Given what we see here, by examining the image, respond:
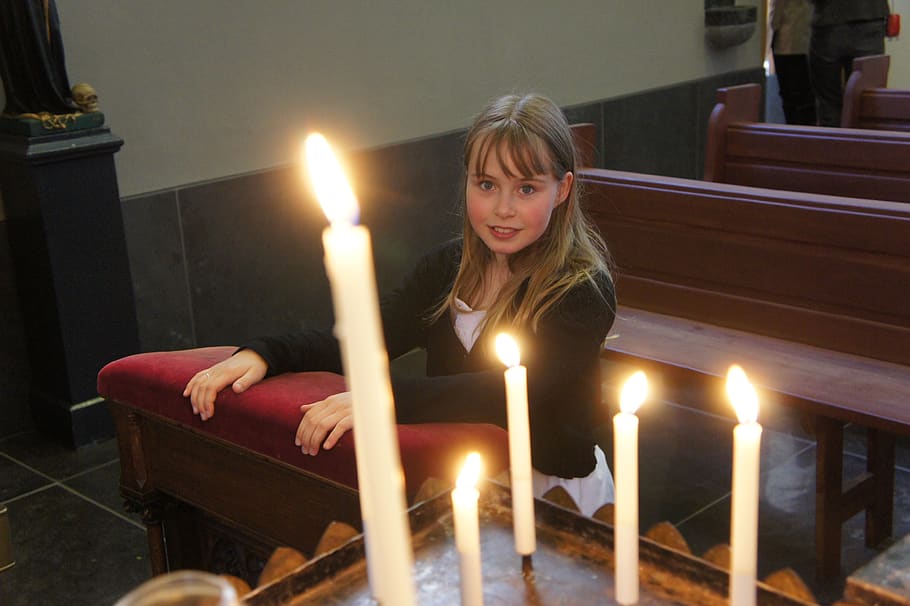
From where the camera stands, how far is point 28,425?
4.10m

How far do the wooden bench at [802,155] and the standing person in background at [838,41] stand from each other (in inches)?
77.8

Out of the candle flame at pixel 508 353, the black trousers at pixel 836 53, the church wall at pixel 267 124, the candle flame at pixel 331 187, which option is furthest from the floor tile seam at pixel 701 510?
the black trousers at pixel 836 53

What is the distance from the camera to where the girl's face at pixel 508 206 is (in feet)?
6.83

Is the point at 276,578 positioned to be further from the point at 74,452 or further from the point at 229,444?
the point at 74,452

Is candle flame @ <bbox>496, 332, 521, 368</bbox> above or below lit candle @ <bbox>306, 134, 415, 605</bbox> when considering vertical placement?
below

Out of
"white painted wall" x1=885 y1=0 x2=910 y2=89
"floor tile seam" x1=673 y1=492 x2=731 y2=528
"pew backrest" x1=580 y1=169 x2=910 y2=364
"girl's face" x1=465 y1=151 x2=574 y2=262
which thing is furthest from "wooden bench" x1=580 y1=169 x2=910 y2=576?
"white painted wall" x1=885 y1=0 x2=910 y2=89

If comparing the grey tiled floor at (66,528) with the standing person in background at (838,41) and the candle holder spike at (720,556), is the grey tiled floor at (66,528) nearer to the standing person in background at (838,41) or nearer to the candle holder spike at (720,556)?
the candle holder spike at (720,556)

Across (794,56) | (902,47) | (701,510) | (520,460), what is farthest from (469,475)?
(902,47)

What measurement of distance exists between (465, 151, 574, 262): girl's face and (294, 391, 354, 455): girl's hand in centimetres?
49

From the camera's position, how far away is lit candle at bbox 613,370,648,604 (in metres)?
0.95

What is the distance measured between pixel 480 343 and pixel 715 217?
1549 mm

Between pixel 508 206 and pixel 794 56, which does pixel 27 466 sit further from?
pixel 794 56

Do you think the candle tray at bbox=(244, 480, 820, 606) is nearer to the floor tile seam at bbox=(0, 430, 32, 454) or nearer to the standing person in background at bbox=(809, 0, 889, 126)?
the floor tile seam at bbox=(0, 430, 32, 454)

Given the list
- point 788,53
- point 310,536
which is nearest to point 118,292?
point 310,536
